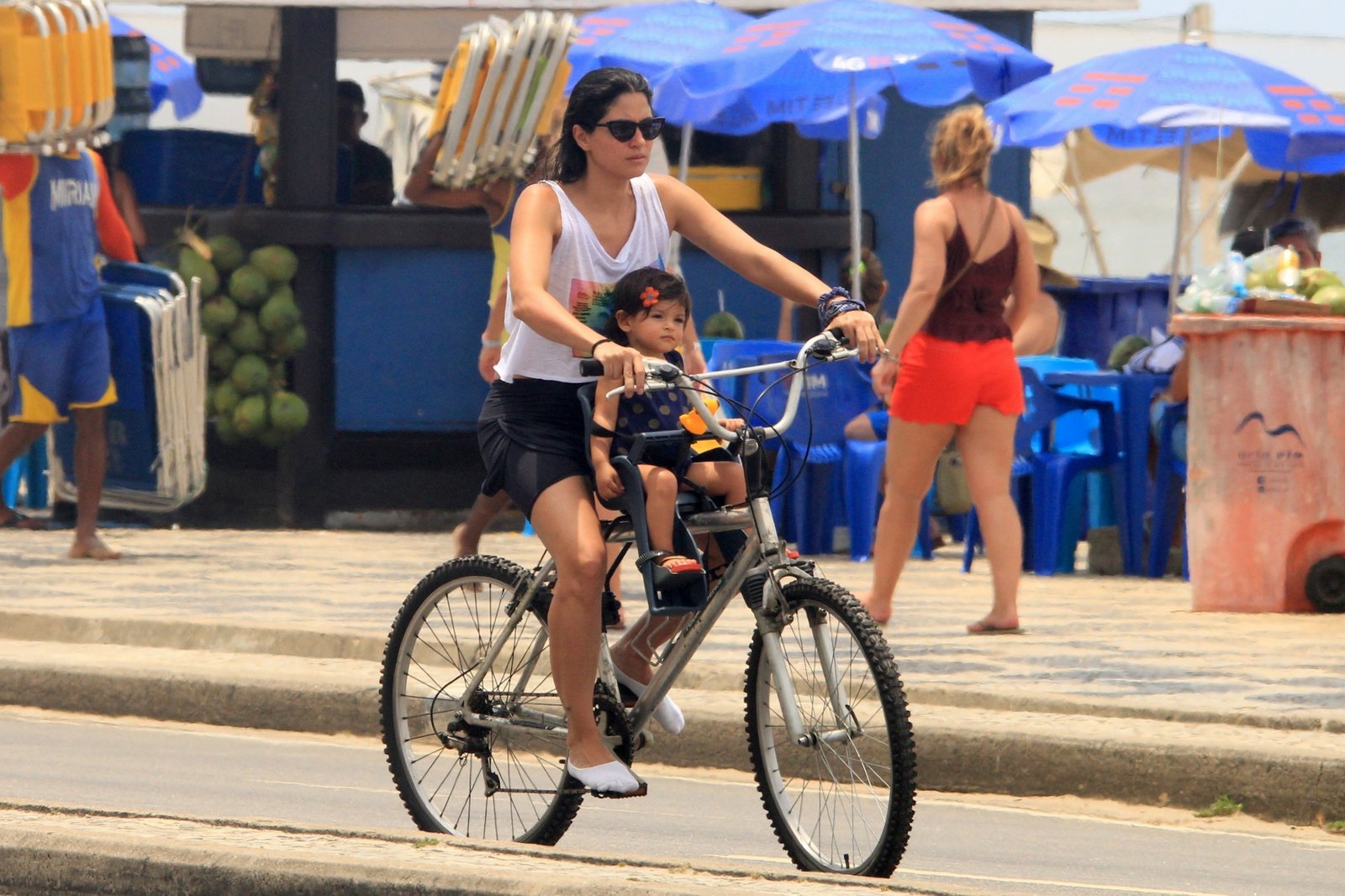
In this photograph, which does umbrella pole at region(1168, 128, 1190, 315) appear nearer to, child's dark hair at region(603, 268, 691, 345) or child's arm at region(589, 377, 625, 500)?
child's dark hair at region(603, 268, 691, 345)

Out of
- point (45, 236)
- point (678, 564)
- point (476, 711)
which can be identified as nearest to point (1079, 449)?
point (45, 236)

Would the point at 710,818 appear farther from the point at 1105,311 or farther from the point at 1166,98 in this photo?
the point at 1105,311

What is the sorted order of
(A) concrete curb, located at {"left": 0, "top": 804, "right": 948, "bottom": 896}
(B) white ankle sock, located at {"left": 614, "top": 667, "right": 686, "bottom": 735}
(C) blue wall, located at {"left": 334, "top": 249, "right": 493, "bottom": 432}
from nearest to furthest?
(A) concrete curb, located at {"left": 0, "top": 804, "right": 948, "bottom": 896}, (B) white ankle sock, located at {"left": 614, "top": 667, "right": 686, "bottom": 735}, (C) blue wall, located at {"left": 334, "top": 249, "right": 493, "bottom": 432}

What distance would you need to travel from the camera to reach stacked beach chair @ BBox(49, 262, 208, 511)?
11852 mm

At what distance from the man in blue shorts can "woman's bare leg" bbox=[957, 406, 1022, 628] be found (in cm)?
441

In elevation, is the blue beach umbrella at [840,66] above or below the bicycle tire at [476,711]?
above

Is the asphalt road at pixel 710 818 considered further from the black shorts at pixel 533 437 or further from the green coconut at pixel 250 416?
the green coconut at pixel 250 416

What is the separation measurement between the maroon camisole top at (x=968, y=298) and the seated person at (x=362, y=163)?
18.1ft

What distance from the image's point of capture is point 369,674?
25.7ft

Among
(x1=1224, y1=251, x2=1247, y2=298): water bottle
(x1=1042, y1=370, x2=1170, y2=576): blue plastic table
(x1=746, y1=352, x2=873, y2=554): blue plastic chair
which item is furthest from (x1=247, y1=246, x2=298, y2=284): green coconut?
(x1=1224, y1=251, x2=1247, y2=298): water bottle

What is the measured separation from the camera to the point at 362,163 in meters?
13.2

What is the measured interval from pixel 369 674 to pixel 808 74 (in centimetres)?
511

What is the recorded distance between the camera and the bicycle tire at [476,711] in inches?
210

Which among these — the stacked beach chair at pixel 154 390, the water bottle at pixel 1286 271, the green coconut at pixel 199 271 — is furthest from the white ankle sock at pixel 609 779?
the green coconut at pixel 199 271
